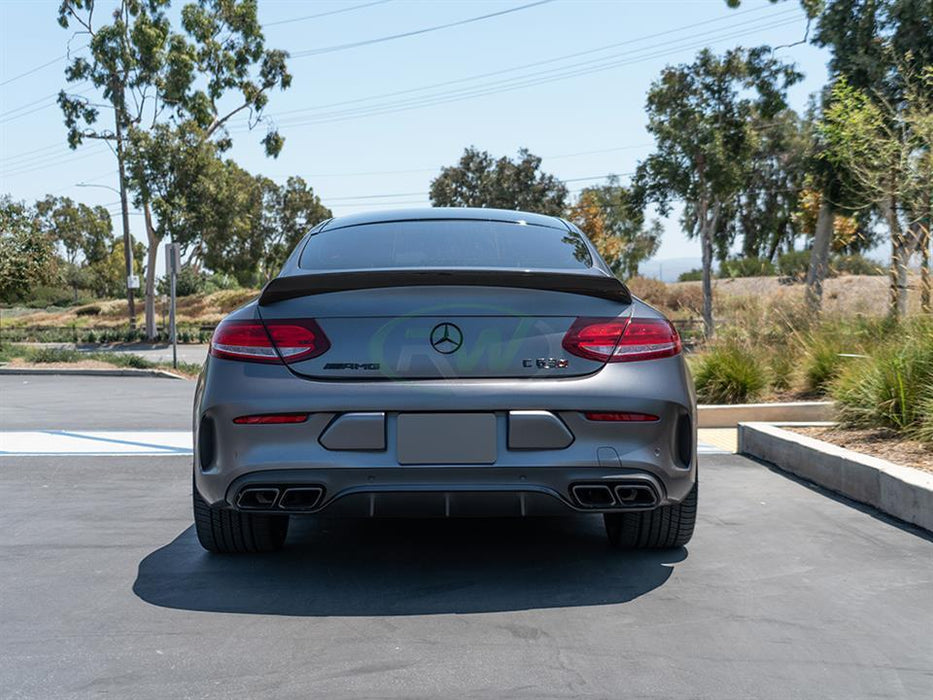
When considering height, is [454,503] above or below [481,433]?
below

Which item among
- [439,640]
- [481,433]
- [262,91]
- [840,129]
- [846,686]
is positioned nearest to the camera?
[846,686]

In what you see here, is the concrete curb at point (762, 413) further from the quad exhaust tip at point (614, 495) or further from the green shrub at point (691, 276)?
the green shrub at point (691, 276)

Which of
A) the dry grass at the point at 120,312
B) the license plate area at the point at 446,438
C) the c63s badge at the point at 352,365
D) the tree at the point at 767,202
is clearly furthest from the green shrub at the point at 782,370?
the dry grass at the point at 120,312

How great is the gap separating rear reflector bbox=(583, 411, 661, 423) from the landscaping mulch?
8.68 ft

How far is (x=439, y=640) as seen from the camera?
3.62m

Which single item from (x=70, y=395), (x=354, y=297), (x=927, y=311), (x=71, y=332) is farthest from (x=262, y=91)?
(x=354, y=297)

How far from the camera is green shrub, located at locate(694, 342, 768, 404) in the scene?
35.0 feet

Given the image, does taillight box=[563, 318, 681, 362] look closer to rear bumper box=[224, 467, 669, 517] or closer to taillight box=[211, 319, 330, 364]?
rear bumper box=[224, 467, 669, 517]

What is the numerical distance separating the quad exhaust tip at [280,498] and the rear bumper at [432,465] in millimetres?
19

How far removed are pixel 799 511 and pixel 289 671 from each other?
356cm

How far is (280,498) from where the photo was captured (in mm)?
4141

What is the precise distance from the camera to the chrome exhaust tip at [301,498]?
4.08 meters

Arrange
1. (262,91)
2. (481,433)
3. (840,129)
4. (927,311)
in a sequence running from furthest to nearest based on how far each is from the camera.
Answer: (262,91) → (840,129) → (927,311) → (481,433)

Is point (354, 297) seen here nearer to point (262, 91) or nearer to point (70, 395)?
point (70, 395)
